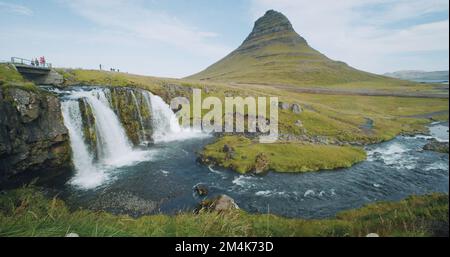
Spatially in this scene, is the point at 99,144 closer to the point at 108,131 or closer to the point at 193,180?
the point at 108,131

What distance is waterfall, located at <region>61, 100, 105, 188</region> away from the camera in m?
32.1

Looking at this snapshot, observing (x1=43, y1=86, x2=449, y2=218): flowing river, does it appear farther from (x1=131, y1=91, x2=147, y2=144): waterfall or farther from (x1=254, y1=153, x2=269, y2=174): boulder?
(x1=131, y1=91, x2=147, y2=144): waterfall

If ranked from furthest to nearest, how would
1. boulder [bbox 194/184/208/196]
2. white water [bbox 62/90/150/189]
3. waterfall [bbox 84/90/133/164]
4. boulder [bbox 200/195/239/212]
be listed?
waterfall [bbox 84/90/133/164]
white water [bbox 62/90/150/189]
boulder [bbox 194/184/208/196]
boulder [bbox 200/195/239/212]

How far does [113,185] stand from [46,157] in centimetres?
918

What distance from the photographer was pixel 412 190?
28.5m

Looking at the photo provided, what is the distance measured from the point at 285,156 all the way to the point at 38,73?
45672 mm

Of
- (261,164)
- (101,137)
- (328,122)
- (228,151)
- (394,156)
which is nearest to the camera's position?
(261,164)

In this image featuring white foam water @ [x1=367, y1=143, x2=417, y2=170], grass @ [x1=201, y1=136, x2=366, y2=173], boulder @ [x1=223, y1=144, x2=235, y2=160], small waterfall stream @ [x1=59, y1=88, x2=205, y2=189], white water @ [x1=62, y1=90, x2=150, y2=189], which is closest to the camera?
white water @ [x1=62, y1=90, x2=150, y2=189]

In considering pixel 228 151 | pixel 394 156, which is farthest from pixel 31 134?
pixel 394 156

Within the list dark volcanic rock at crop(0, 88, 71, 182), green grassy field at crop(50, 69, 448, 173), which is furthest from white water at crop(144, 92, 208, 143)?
dark volcanic rock at crop(0, 88, 71, 182)

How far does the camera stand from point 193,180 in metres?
31.2

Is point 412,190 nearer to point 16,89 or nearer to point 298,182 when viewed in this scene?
point 298,182

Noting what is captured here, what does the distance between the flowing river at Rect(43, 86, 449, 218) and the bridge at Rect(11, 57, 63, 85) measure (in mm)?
10985
